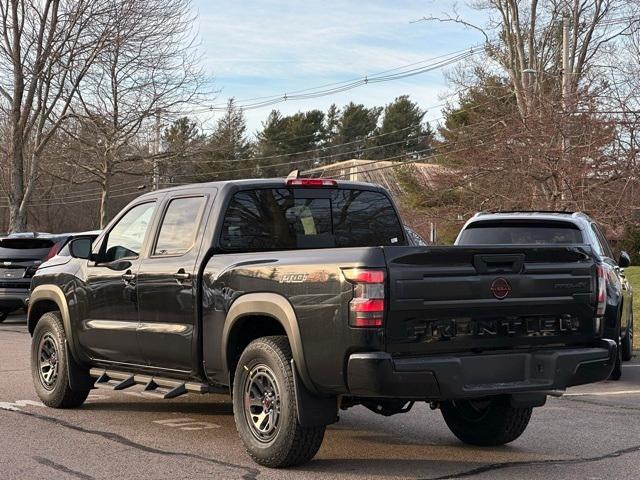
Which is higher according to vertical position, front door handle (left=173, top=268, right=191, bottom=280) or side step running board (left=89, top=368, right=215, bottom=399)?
front door handle (left=173, top=268, right=191, bottom=280)

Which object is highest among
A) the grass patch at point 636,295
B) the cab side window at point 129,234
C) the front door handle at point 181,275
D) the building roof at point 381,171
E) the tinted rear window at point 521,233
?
the building roof at point 381,171

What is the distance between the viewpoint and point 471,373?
18.3 feet

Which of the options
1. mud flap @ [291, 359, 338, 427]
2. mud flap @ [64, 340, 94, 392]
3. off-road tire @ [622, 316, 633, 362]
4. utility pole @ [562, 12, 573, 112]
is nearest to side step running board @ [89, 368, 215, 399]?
Answer: mud flap @ [64, 340, 94, 392]

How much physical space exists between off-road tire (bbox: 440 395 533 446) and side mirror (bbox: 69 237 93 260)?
331 centimetres

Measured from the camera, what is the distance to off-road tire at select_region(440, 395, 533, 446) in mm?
6801

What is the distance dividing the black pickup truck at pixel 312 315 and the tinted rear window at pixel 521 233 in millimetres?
2892

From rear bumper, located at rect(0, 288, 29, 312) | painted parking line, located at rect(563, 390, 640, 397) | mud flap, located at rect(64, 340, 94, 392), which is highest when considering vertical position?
mud flap, located at rect(64, 340, 94, 392)

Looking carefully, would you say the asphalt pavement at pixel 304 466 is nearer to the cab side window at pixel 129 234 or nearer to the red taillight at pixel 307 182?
the cab side window at pixel 129 234

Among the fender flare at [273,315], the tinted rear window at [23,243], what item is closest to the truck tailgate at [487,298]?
the fender flare at [273,315]

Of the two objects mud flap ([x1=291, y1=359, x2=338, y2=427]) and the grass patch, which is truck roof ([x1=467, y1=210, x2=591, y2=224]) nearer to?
the grass patch

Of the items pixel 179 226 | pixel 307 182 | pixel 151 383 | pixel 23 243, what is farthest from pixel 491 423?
pixel 23 243

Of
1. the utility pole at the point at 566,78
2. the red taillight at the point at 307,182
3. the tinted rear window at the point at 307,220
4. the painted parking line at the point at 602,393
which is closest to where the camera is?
the tinted rear window at the point at 307,220

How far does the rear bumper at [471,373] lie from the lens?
17.5 feet

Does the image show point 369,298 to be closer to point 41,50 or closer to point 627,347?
point 627,347
